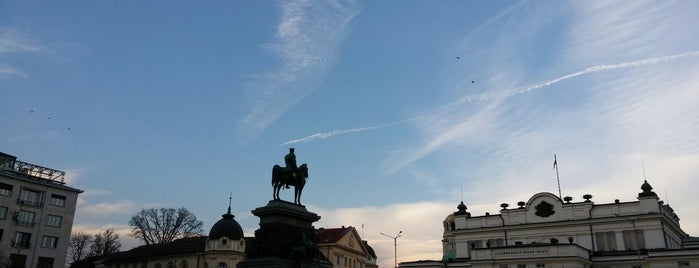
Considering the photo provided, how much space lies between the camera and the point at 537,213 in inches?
2277

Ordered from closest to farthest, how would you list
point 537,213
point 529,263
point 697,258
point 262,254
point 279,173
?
1. point 262,254
2. point 279,173
3. point 697,258
4. point 529,263
5. point 537,213

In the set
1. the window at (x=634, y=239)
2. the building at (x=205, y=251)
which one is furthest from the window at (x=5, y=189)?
the window at (x=634, y=239)

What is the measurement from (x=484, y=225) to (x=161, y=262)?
40.6m

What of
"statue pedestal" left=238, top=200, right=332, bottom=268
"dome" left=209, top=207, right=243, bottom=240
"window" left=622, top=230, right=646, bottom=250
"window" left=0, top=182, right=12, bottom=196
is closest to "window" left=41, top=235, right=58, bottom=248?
"window" left=0, top=182, right=12, bottom=196

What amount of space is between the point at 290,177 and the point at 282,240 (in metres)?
3.46

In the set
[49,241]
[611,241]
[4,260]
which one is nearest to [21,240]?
[49,241]

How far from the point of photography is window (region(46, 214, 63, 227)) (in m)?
64.1

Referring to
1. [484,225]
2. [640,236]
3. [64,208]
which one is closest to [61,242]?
[64,208]

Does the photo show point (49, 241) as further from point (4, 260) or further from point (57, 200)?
point (4, 260)

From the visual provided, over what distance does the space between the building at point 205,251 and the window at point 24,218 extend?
16326mm

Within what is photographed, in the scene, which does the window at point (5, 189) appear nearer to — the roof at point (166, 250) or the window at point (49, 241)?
the window at point (49, 241)

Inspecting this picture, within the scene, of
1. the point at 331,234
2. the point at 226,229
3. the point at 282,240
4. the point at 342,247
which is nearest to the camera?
the point at 282,240

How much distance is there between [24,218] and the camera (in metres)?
61.4

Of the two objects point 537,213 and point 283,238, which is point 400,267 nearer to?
point 537,213
